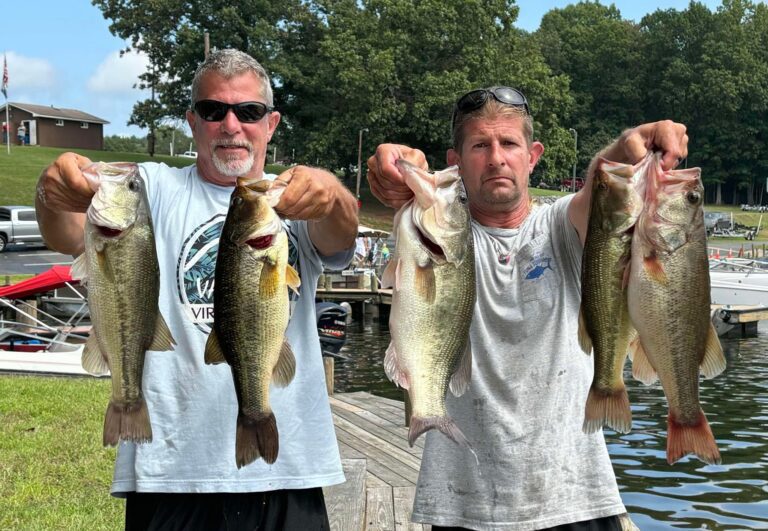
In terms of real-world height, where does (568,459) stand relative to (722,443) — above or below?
above

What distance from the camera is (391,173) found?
283 centimetres

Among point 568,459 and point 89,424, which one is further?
point 89,424

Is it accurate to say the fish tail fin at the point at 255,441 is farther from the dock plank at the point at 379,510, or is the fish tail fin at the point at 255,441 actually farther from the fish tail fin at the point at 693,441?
the dock plank at the point at 379,510

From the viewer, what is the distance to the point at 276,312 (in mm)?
2801

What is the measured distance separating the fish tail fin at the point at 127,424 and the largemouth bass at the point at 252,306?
296mm

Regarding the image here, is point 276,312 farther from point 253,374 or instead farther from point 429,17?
point 429,17

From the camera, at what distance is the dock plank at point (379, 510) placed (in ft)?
18.7

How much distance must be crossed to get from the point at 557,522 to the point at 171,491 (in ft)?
4.90

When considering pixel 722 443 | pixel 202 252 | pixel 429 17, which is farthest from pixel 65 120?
pixel 202 252

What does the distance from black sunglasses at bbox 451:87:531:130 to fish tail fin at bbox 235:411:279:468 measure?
151 centimetres

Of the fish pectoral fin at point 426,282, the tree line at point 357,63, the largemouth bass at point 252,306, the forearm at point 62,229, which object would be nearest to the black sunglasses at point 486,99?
the fish pectoral fin at point 426,282

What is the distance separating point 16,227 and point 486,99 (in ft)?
116

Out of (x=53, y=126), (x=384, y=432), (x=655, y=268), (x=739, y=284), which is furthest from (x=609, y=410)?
(x=53, y=126)

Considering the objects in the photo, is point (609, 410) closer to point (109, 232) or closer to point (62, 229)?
point (109, 232)
